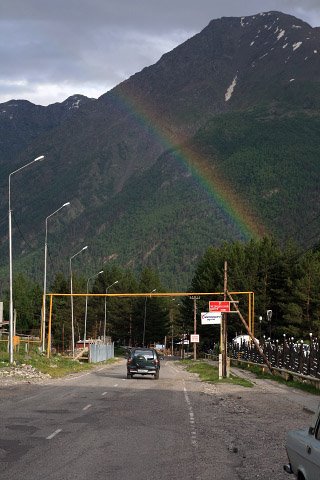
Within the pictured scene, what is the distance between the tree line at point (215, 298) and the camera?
288 feet

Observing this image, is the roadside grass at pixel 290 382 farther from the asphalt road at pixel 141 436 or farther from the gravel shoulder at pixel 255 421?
the asphalt road at pixel 141 436

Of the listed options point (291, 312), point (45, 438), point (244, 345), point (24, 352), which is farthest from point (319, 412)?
point (291, 312)

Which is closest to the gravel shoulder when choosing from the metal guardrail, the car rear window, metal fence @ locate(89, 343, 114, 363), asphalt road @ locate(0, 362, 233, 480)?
asphalt road @ locate(0, 362, 233, 480)

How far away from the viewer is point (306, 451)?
8422mm

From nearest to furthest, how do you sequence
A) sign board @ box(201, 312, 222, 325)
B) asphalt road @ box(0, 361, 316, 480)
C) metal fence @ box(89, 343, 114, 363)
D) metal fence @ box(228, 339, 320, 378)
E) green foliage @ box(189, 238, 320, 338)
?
asphalt road @ box(0, 361, 316, 480) → metal fence @ box(228, 339, 320, 378) → sign board @ box(201, 312, 222, 325) → metal fence @ box(89, 343, 114, 363) → green foliage @ box(189, 238, 320, 338)

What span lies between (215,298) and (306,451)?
96.8 metres

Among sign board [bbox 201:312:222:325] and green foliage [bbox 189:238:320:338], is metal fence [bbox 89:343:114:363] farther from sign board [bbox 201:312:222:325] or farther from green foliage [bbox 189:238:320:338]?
sign board [bbox 201:312:222:325]

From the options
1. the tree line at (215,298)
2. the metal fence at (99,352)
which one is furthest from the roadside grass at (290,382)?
the tree line at (215,298)

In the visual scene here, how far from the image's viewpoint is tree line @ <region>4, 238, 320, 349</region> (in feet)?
288

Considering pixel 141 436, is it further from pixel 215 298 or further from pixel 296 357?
pixel 215 298

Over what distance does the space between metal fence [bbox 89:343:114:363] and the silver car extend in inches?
2413

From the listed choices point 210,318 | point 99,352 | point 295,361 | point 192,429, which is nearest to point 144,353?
point 210,318

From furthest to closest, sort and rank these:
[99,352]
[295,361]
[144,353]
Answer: [99,352] → [144,353] → [295,361]

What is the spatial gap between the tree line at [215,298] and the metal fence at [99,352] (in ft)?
23.6
